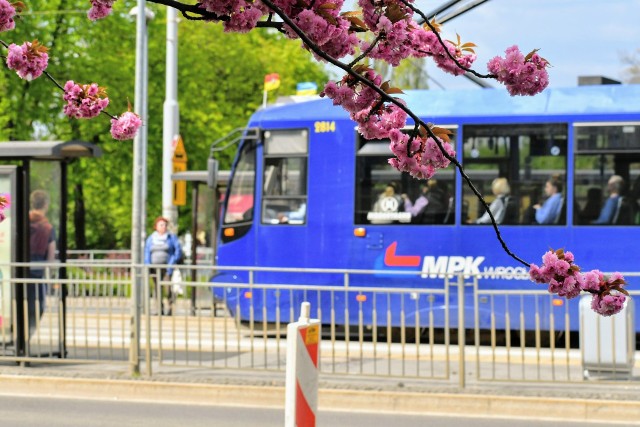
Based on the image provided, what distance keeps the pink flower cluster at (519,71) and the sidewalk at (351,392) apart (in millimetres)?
6341

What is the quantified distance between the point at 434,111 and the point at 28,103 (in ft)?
67.0

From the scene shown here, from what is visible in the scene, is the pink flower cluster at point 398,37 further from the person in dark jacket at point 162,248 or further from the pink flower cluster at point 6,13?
the person in dark jacket at point 162,248

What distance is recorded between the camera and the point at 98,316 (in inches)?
512

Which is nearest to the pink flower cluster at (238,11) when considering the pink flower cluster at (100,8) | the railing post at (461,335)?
the pink flower cluster at (100,8)

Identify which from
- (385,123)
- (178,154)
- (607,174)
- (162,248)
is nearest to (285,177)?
(607,174)

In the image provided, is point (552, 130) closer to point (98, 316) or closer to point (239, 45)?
point (98, 316)

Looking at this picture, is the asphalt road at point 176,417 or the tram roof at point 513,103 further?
the tram roof at point 513,103

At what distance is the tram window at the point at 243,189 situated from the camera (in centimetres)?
1830

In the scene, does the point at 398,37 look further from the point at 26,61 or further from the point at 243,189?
the point at 243,189

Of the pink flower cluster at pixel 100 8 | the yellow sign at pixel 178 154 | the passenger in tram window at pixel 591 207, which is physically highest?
the yellow sign at pixel 178 154

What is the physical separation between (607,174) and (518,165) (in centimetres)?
104

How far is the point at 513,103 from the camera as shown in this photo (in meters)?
17.1

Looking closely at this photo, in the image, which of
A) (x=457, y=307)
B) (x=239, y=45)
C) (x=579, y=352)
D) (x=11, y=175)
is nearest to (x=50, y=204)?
(x=11, y=175)

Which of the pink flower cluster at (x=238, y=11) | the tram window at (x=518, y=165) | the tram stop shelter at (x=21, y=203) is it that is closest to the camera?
the pink flower cluster at (x=238, y=11)
